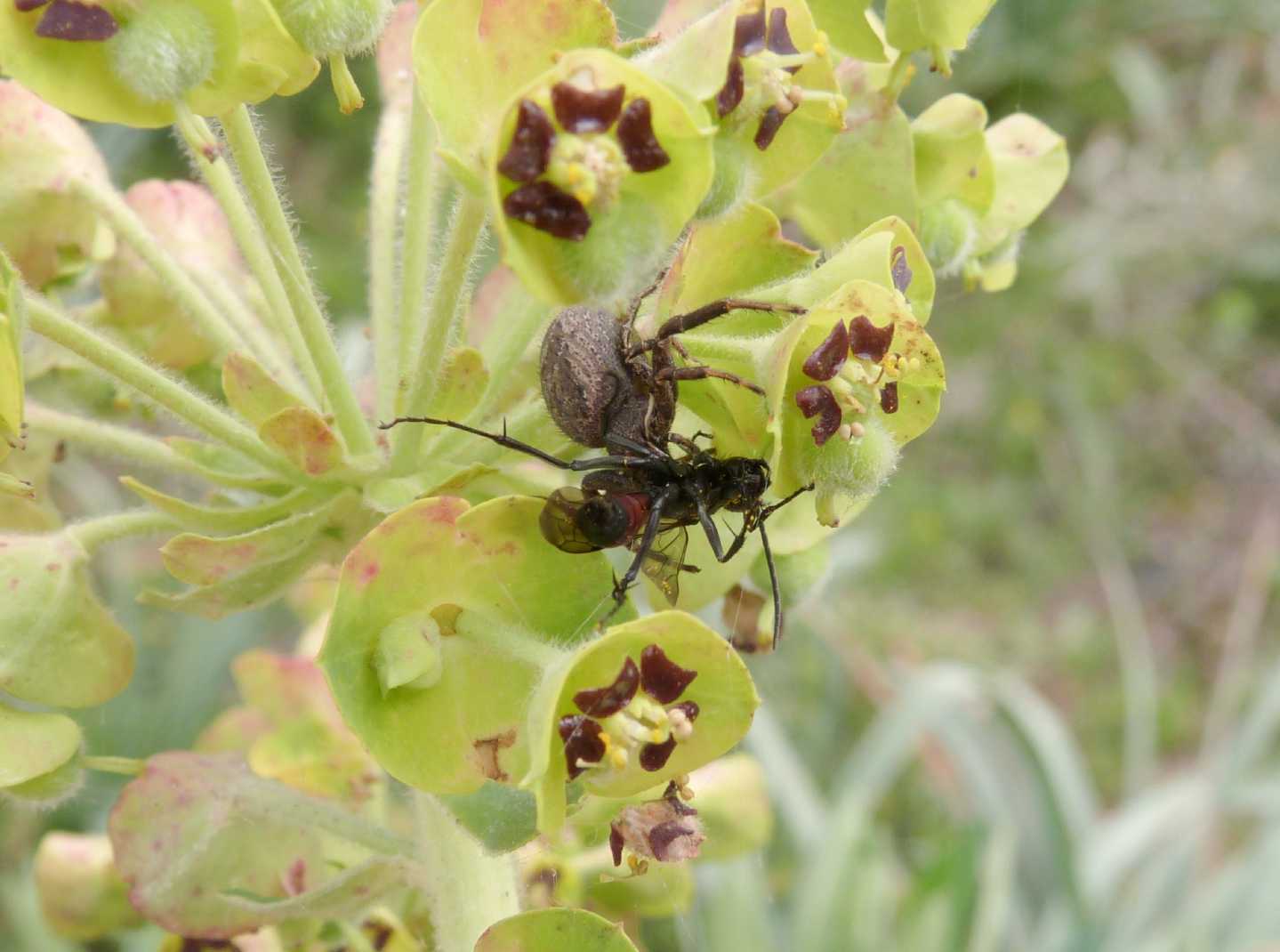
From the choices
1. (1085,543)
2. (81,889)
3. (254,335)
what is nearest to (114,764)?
(81,889)

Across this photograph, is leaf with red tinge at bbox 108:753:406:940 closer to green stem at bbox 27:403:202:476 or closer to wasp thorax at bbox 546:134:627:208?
green stem at bbox 27:403:202:476

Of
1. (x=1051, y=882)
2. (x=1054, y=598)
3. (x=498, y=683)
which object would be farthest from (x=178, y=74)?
(x=1054, y=598)

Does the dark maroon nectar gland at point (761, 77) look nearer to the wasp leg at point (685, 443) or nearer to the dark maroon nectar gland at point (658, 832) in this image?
the wasp leg at point (685, 443)

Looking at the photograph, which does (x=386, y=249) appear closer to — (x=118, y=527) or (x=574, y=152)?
(x=118, y=527)

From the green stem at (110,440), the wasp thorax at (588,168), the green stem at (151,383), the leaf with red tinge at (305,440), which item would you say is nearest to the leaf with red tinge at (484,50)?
the wasp thorax at (588,168)

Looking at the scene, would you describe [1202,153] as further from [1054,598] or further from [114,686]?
[114,686]
